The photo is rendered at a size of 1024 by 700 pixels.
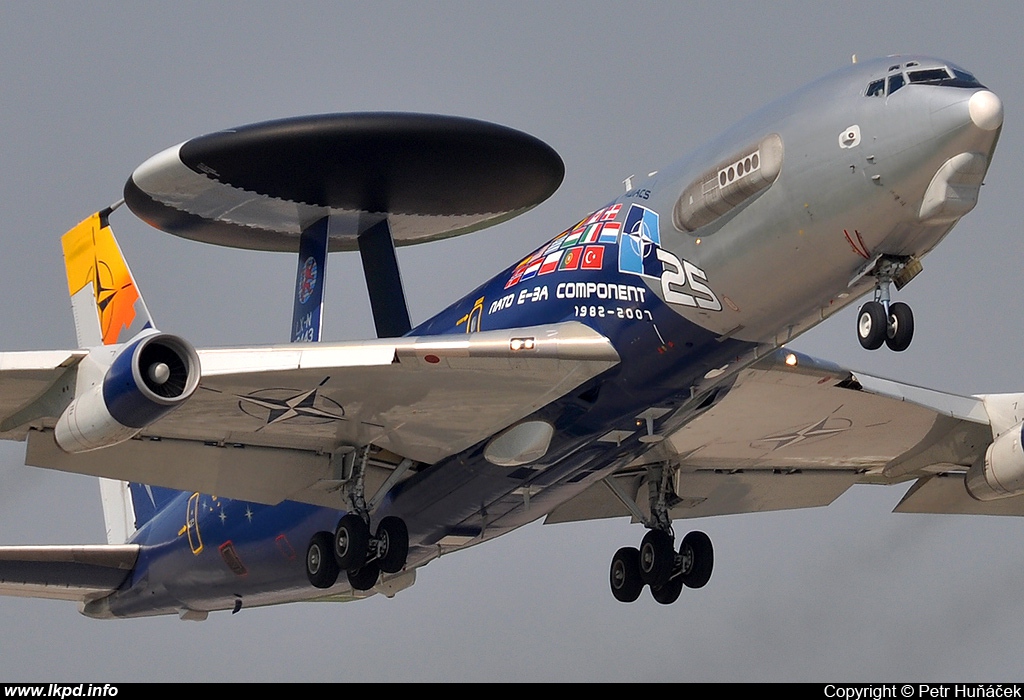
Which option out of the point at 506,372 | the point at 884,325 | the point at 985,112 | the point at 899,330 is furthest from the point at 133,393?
the point at 985,112

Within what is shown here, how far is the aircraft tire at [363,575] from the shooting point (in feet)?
97.2

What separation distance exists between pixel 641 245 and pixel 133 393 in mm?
8043

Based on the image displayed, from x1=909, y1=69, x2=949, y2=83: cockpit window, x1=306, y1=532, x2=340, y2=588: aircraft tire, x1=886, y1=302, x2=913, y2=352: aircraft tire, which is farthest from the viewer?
x1=306, y1=532, x2=340, y2=588: aircraft tire

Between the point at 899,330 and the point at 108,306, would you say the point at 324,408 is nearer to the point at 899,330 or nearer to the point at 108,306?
the point at 899,330

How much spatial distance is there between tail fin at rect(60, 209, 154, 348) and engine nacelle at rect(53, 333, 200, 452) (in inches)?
474

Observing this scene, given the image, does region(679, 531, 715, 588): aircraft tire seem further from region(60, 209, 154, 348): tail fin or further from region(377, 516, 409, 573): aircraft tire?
region(60, 209, 154, 348): tail fin

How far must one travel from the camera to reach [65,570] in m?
34.2

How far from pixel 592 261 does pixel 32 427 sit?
31.1ft

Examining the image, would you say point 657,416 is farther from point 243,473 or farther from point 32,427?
point 32,427

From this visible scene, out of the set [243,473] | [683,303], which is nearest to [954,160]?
[683,303]

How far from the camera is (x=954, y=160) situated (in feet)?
74.3

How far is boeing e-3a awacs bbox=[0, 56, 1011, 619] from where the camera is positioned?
2406cm

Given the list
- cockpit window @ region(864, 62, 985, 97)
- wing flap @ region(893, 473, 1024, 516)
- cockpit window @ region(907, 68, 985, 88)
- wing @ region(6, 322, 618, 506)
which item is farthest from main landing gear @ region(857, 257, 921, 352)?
wing flap @ region(893, 473, 1024, 516)

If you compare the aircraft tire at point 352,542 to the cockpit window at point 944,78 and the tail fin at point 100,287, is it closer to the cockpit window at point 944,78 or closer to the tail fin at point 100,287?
the tail fin at point 100,287
